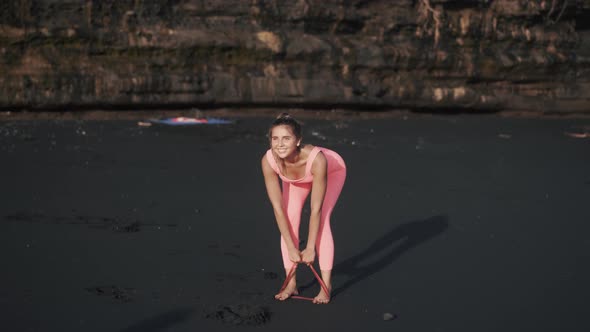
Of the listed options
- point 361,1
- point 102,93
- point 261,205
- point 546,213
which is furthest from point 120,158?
point 361,1

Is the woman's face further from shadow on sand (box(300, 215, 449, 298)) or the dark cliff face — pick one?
the dark cliff face

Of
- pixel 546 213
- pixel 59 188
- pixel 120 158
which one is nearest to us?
pixel 546 213

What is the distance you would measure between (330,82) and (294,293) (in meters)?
8.77

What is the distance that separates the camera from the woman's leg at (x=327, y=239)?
412cm

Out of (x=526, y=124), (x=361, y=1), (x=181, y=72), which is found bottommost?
(x=526, y=124)

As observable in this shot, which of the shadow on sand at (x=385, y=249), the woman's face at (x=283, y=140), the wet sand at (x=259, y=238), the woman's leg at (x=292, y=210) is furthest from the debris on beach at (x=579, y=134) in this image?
the woman's face at (x=283, y=140)

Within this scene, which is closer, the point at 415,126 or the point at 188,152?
the point at 188,152

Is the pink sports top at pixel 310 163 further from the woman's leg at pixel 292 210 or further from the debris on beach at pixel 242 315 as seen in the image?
the debris on beach at pixel 242 315

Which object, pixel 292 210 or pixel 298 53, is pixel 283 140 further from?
pixel 298 53

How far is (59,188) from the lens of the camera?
6703 mm

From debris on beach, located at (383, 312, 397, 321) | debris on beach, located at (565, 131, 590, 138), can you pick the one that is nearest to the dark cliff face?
debris on beach, located at (565, 131, 590, 138)

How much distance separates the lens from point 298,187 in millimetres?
4238

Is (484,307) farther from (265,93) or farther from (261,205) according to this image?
(265,93)

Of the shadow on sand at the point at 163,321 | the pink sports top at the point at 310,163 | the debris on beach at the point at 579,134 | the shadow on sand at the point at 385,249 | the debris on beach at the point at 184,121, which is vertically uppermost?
the pink sports top at the point at 310,163
